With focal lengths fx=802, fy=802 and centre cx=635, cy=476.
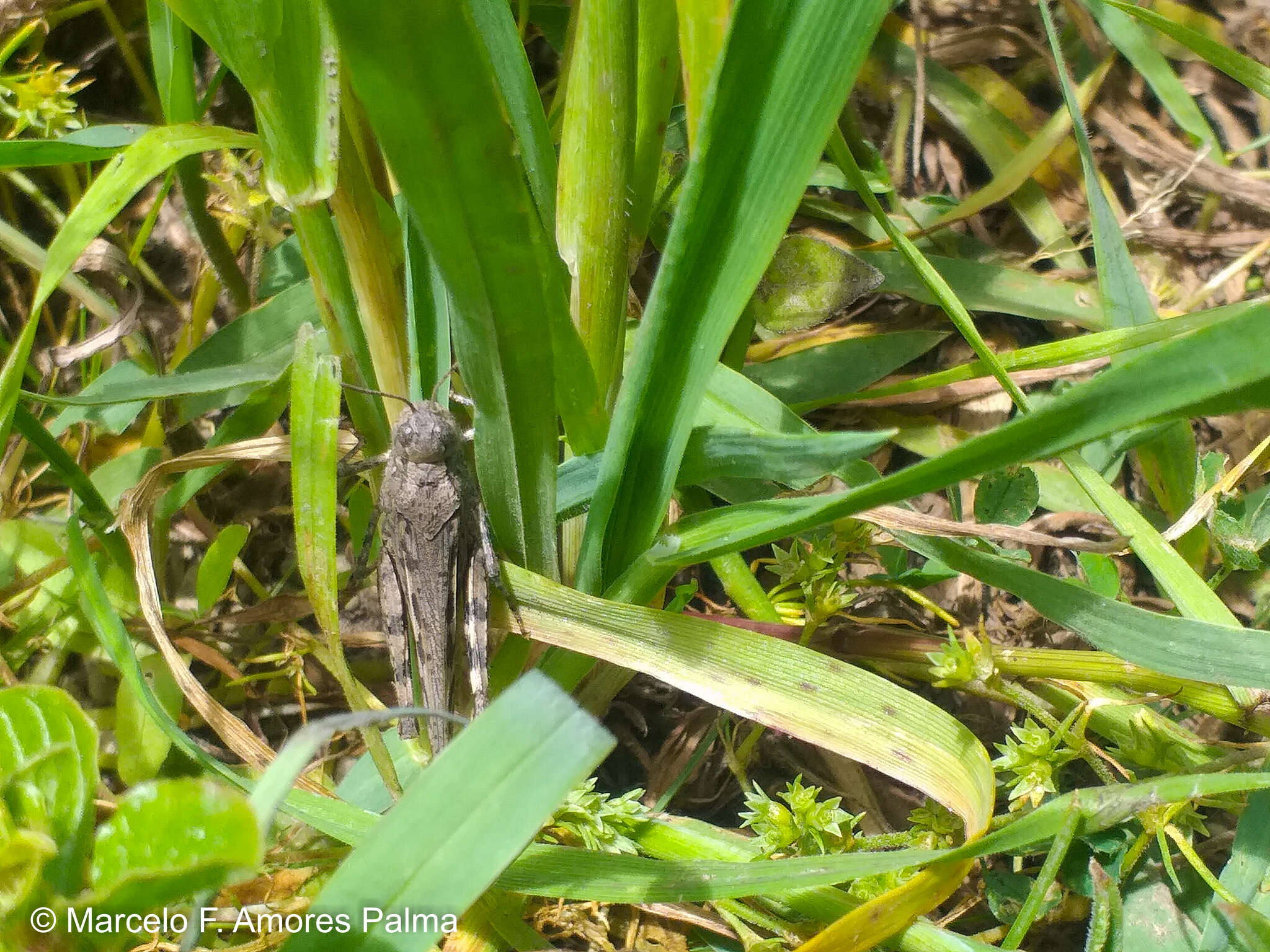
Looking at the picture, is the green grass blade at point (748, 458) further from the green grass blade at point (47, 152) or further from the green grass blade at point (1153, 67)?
the green grass blade at point (1153, 67)

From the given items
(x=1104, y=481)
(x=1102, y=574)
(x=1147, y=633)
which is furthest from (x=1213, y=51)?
(x=1147, y=633)

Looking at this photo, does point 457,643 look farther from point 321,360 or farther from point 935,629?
point 935,629

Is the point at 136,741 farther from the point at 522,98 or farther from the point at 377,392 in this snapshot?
the point at 522,98

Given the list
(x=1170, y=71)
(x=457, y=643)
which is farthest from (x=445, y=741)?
(x=1170, y=71)

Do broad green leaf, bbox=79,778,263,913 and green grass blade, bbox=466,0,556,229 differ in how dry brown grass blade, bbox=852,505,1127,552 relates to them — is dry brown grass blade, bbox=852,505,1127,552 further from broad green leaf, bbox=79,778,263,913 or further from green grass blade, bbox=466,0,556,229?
broad green leaf, bbox=79,778,263,913

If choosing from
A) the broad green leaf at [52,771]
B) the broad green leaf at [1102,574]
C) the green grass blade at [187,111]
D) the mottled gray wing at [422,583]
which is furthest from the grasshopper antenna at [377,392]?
the broad green leaf at [1102,574]
